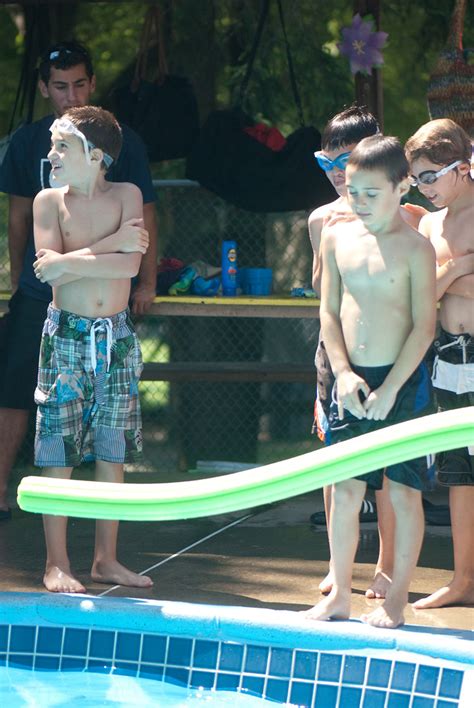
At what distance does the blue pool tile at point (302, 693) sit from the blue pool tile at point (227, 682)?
20 centimetres

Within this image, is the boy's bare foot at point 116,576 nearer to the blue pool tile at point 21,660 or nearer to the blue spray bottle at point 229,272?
the blue pool tile at point 21,660

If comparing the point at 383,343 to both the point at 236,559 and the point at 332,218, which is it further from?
the point at 236,559

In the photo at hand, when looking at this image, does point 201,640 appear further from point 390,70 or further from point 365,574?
point 390,70

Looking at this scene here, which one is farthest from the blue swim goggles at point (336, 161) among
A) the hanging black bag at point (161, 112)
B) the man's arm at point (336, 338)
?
the hanging black bag at point (161, 112)

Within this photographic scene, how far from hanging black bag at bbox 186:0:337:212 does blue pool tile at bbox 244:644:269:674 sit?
3.36m

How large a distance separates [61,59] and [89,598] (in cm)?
270

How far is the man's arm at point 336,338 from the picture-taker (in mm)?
4207

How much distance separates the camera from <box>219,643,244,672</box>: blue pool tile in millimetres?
4188

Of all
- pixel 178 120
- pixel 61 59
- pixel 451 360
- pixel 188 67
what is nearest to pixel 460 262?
pixel 451 360

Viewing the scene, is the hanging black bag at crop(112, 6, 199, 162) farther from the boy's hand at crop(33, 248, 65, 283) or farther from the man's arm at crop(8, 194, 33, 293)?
the boy's hand at crop(33, 248, 65, 283)

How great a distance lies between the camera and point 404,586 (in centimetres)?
417

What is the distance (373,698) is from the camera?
3947 millimetres

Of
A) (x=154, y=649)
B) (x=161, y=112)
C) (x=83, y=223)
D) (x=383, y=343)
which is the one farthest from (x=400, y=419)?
(x=161, y=112)

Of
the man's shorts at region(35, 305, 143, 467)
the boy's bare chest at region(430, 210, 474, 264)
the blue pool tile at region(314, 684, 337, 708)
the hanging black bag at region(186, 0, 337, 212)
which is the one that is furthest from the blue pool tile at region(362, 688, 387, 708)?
the hanging black bag at region(186, 0, 337, 212)
